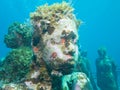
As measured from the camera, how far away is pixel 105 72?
13320 mm

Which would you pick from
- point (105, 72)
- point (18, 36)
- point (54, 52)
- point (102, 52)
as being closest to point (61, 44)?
point (54, 52)

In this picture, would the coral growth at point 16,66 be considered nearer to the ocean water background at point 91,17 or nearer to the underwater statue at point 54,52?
the underwater statue at point 54,52

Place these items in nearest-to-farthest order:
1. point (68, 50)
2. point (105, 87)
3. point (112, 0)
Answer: point (68, 50) < point (105, 87) < point (112, 0)

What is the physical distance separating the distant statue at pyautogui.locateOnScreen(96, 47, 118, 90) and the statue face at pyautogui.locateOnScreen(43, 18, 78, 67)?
7960 mm

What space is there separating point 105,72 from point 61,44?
8.25 m

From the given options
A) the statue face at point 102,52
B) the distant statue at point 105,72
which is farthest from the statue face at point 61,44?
the statue face at point 102,52

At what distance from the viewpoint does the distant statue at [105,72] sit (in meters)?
13.3

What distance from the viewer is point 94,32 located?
153875mm

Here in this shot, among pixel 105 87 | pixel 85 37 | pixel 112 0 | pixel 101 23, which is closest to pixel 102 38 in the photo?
pixel 101 23

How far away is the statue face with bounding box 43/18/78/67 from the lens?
17.6 ft

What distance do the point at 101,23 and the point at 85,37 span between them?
2173 centimetres

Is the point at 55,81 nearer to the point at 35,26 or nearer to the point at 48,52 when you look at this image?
the point at 48,52

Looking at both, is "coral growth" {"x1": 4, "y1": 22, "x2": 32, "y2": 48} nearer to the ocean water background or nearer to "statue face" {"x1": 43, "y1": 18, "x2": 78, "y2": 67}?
"statue face" {"x1": 43, "y1": 18, "x2": 78, "y2": 67}

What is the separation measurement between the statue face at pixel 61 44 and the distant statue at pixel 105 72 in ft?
26.1
